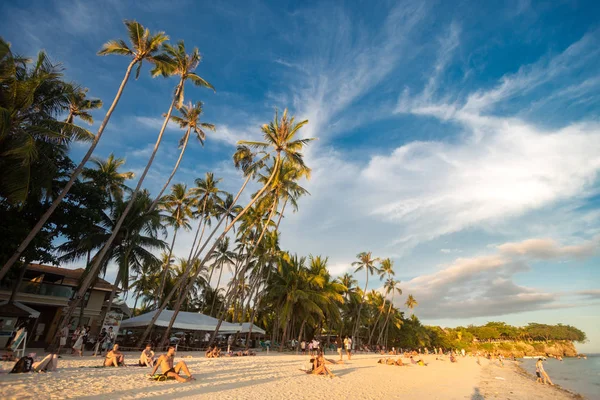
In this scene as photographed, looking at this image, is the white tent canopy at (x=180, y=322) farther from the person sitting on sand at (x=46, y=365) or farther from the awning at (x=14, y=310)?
the person sitting on sand at (x=46, y=365)

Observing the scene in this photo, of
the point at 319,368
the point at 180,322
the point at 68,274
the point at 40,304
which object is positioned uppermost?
the point at 68,274

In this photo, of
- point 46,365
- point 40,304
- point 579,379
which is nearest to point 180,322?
point 40,304

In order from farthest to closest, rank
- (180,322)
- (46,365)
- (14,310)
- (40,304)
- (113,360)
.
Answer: (40,304) < (180,322) < (14,310) < (113,360) < (46,365)

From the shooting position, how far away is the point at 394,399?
887cm

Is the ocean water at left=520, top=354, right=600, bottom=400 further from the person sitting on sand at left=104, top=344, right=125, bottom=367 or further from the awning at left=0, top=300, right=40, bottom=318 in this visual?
the awning at left=0, top=300, right=40, bottom=318

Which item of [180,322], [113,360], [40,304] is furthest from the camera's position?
[40,304]

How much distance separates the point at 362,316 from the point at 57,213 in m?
40.2

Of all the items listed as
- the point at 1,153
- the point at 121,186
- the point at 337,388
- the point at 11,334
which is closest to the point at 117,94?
the point at 1,153

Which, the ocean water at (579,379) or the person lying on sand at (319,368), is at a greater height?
the person lying on sand at (319,368)

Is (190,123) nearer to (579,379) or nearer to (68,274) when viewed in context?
(68,274)

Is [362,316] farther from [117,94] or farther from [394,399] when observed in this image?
[117,94]

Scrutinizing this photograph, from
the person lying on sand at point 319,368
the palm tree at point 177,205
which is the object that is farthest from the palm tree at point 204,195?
the person lying on sand at point 319,368

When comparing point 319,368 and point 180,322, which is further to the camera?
point 180,322

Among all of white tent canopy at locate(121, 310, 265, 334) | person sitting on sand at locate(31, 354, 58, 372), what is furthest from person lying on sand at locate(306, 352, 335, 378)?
white tent canopy at locate(121, 310, 265, 334)
